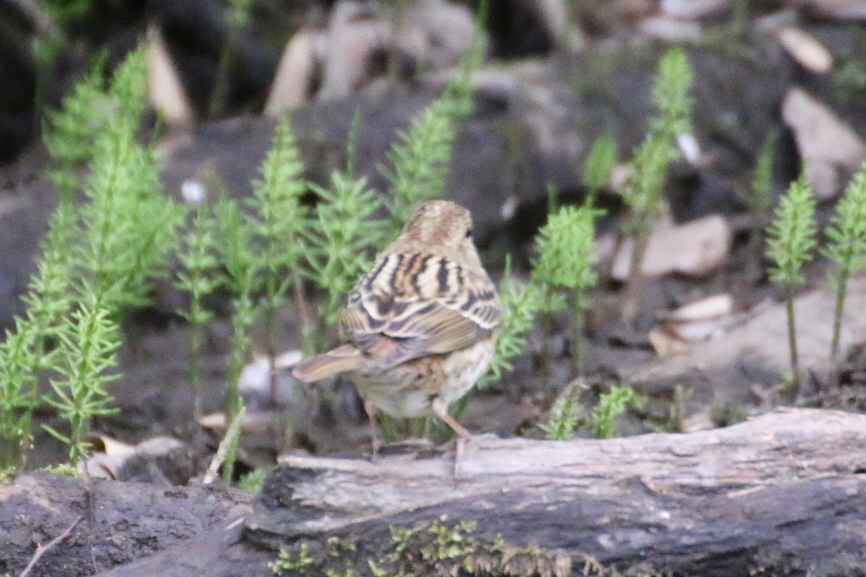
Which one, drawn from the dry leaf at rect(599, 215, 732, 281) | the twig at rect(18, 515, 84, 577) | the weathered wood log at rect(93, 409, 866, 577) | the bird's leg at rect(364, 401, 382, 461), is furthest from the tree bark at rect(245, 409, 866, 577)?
the dry leaf at rect(599, 215, 732, 281)

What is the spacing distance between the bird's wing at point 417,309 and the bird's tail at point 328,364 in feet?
0.15

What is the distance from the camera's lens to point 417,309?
14.5 ft

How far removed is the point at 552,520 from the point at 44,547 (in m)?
1.61

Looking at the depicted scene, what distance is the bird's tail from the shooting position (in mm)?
3883

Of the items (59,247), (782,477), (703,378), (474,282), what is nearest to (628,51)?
(703,378)

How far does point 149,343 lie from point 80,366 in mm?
2882

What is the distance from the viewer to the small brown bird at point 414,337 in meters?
4.11

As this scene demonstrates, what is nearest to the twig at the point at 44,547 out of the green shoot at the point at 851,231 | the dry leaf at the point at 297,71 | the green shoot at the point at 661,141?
the green shoot at the point at 851,231

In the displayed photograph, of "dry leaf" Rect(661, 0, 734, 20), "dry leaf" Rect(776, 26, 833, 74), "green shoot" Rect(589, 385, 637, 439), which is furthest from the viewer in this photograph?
"dry leaf" Rect(661, 0, 734, 20)

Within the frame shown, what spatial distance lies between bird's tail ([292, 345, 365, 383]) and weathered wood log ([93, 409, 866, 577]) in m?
0.35

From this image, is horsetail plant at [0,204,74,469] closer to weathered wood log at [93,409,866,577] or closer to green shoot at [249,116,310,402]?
green shoot at [249,116,310,402]

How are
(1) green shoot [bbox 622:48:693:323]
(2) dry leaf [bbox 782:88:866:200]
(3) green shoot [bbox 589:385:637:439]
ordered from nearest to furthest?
1. (3) green shoot [bbox 589:385:637:439]
2. (1) green shoot [bbox 622:48:693:323]
3. (2) dry leaf [bbox 782:88:866:200]

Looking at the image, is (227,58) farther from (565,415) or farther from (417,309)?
(565,415)

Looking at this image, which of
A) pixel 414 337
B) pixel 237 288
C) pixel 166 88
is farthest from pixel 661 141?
pixel 166 88
